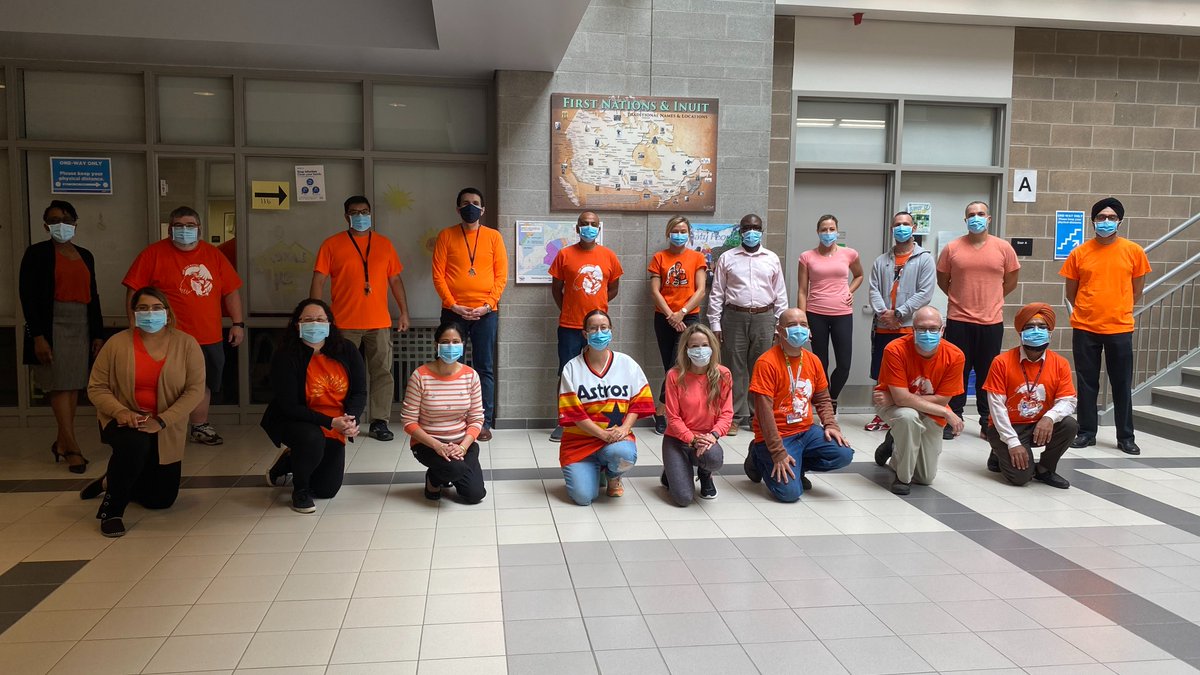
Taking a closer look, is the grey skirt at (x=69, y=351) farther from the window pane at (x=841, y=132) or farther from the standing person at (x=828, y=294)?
the window pane at (x=841, y=132)

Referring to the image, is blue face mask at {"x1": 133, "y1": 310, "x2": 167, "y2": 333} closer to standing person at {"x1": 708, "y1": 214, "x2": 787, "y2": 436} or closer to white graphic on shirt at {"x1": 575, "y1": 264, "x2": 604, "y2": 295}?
white graphic on shirt at {"x1": 575, "y1": 264, "x2": 604, "y2": 295}

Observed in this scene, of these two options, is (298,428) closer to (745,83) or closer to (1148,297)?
(745,83)

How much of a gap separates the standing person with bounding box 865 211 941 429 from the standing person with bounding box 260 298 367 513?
408 centimetres

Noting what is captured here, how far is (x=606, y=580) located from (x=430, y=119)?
4679 mm

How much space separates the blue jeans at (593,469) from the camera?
4.50 metres

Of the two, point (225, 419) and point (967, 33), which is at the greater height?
point (967, 33)

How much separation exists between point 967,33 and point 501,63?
4254 mm

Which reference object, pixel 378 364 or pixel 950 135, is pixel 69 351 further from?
pixel 950 135

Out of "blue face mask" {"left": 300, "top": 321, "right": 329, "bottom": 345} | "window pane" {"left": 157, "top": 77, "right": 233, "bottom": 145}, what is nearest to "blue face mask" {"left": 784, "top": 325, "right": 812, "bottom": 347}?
"blue face mask" {"left": 300, "top": 321, "right": 329, "bottom": 345}

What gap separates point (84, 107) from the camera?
254 inches

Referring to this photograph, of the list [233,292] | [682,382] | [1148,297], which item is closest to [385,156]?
[233,292]

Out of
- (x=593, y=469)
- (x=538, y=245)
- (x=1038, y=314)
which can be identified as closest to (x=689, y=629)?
(x=593, y=469)

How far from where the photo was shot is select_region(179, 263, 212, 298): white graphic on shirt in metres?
5.71

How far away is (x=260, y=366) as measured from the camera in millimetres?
6777
